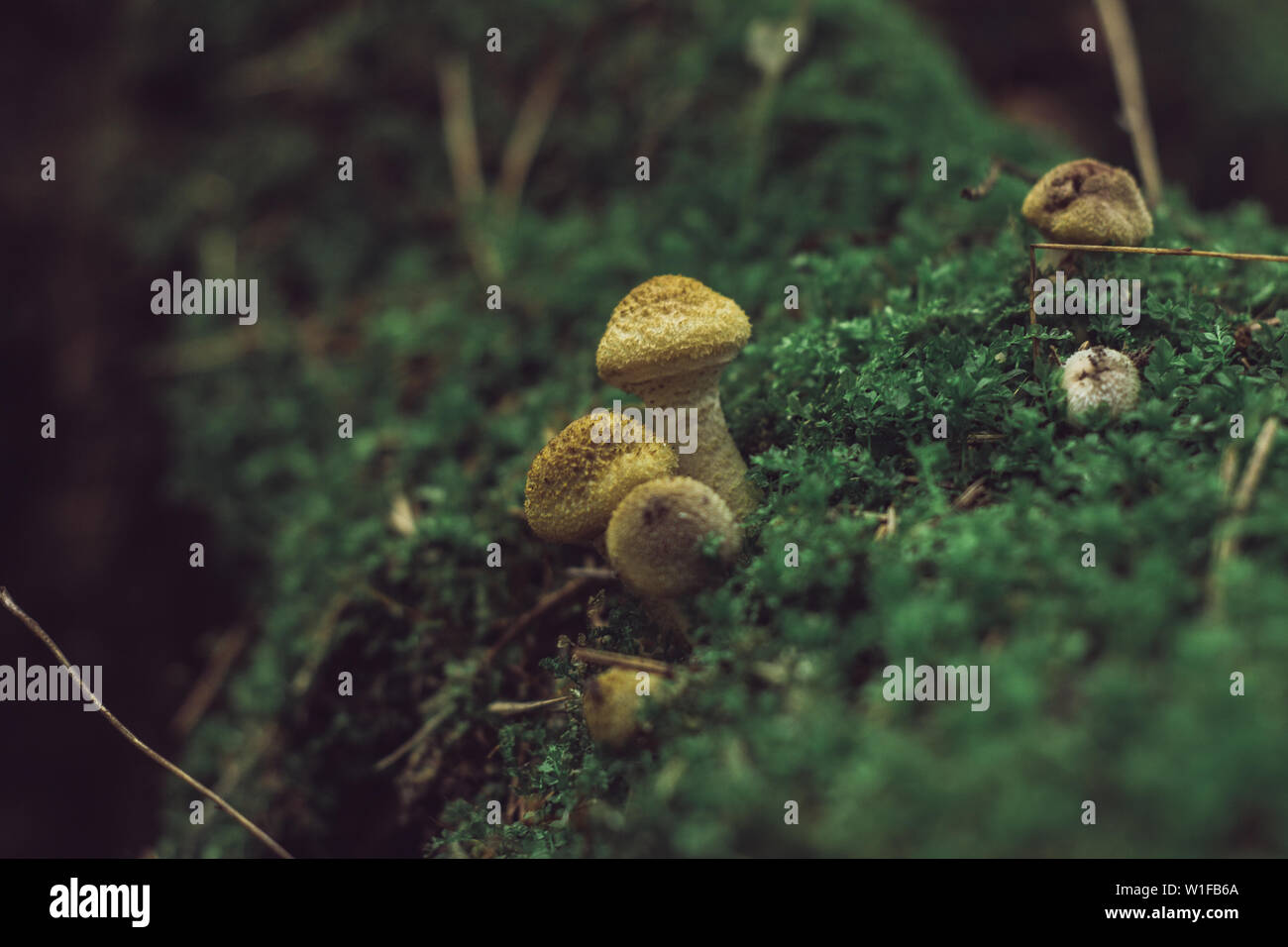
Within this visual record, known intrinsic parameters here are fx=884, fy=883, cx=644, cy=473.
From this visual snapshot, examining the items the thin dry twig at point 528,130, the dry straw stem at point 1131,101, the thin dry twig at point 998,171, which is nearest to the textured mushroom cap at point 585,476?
the thin dry twig at point 998,171

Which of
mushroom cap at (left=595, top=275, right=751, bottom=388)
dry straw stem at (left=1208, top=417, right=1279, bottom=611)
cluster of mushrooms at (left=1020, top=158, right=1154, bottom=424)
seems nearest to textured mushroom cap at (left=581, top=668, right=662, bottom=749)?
mushroom cap at (left=595, top=275, right=751, bottom=388)

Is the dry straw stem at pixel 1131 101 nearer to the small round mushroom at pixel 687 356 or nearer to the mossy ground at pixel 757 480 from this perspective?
the mossy ground at pixel 757 480

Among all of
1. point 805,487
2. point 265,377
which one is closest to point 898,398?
point 805,487

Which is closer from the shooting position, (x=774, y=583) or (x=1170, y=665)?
(x=1170, y=665)

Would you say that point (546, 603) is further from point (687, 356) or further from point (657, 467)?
point (687, 356)

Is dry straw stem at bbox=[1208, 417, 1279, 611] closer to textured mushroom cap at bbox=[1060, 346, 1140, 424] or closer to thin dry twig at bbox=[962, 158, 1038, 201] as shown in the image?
textured mushroom cap at bbox=[1060, 346, 1140, 424]

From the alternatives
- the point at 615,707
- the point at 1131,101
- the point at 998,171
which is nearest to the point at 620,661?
the point at 615,707

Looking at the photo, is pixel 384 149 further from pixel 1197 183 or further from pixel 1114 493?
pixel 1197 183
